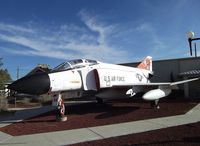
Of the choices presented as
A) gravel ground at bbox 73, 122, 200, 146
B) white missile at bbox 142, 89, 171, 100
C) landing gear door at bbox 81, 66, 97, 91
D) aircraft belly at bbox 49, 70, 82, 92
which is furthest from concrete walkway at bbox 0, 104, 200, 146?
landing gear door at bbox 81, 66, 97, 91

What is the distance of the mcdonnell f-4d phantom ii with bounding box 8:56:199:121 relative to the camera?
11.0 metres

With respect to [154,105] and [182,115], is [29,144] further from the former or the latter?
[154,105]

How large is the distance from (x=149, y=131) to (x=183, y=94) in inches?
588

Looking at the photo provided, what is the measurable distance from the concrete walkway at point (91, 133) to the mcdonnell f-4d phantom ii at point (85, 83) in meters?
2.32

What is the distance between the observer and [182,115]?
11.9 metres

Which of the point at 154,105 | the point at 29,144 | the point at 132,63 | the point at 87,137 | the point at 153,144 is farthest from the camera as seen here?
the point at 132,63

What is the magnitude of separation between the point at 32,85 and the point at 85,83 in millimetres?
3201

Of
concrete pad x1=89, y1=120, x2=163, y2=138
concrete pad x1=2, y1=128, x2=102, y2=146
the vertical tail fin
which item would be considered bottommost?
concrete pad x1=2, y1=128, x2=102, y2=146

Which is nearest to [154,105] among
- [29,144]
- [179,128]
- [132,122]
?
[132,122]

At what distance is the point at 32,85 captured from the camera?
10789 mm

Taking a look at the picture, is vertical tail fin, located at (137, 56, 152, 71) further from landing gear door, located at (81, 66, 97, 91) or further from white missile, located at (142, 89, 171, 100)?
landing gear door, located at (81, 66, 97, 91)

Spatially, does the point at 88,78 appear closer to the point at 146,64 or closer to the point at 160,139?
the point at 160,139

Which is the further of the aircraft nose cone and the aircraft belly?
the aircraft belly

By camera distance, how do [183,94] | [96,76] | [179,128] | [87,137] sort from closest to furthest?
1. [87,137]
2. [179,128]
3. [96,76]
4. [183,94]
